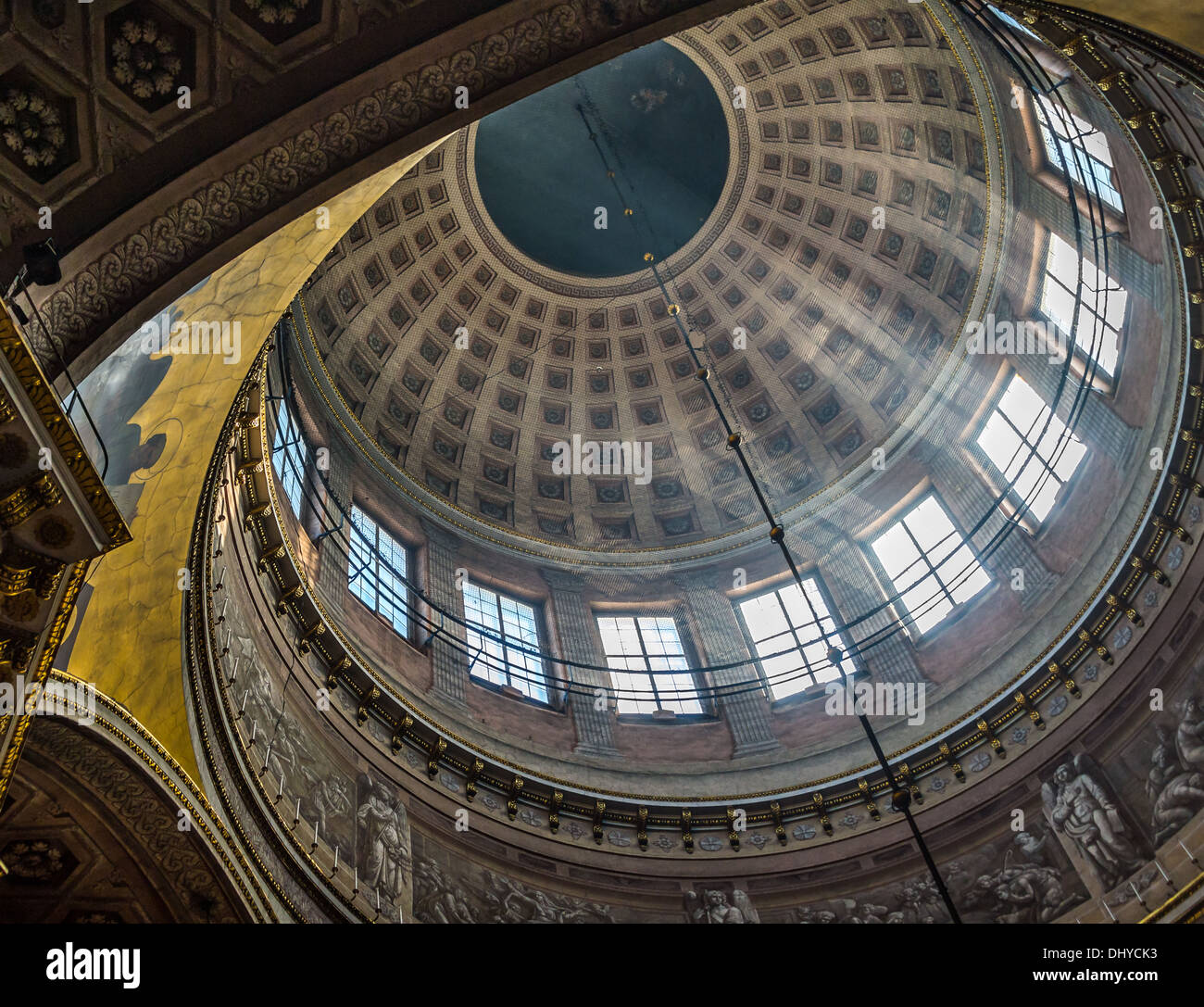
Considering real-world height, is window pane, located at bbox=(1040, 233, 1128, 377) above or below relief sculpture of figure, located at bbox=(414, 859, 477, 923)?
above

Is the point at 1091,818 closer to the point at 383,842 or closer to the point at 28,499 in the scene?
the point at 383,842

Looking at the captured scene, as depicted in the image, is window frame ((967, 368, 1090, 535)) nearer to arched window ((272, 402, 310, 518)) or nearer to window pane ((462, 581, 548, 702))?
window pane ((462, 581, 548, 702))

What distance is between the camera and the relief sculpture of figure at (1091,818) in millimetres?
13484

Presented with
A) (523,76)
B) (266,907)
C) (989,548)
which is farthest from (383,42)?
(989,548)

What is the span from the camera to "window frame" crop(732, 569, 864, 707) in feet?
62.6

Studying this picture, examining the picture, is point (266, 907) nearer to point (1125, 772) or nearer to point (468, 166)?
point (1125, 772)

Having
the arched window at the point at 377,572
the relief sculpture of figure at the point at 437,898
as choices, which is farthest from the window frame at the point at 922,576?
the relief sculpture of figure at the point at 437,898

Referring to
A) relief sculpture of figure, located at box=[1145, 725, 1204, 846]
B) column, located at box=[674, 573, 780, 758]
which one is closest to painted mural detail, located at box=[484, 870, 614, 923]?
column, located at box=[674, 573, 780, 758]

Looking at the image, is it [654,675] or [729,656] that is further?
[729,656]

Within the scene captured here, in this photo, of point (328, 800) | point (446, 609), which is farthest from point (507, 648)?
point (328, 800)

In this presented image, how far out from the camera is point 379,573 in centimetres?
1725

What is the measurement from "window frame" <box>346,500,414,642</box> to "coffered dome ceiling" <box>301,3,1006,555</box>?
185cm

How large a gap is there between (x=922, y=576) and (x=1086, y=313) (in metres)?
5.59

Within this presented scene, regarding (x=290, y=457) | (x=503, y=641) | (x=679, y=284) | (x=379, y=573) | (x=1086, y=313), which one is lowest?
(x=503, y=641)
